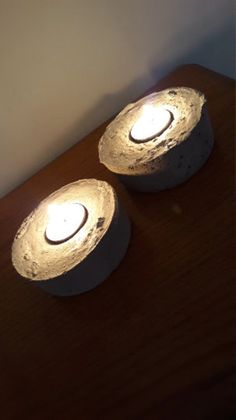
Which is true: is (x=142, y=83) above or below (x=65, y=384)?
above

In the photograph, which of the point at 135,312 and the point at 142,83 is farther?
the point at 142,83

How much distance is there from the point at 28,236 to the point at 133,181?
0.15 m

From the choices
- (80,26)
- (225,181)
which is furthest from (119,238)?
(80,26)

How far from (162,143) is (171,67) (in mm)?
251

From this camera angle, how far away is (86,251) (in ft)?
1.75

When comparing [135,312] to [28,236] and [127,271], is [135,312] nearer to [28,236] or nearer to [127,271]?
[127,271]

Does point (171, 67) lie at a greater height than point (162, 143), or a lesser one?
greater

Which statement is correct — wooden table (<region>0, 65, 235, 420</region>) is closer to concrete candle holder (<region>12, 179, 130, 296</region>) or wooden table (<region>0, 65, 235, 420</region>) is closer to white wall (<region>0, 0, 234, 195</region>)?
concrete candle holder (<region>12, 179, 130, 296</region>)

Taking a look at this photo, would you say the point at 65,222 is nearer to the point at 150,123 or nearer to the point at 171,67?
the point at 150,123

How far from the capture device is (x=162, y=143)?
58cm

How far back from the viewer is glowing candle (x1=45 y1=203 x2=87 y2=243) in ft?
1.88

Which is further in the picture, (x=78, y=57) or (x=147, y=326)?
(x=78, y=57)

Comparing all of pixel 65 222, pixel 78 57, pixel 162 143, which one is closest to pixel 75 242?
pixel 65 222

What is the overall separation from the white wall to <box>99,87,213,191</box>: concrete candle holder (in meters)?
0.10
